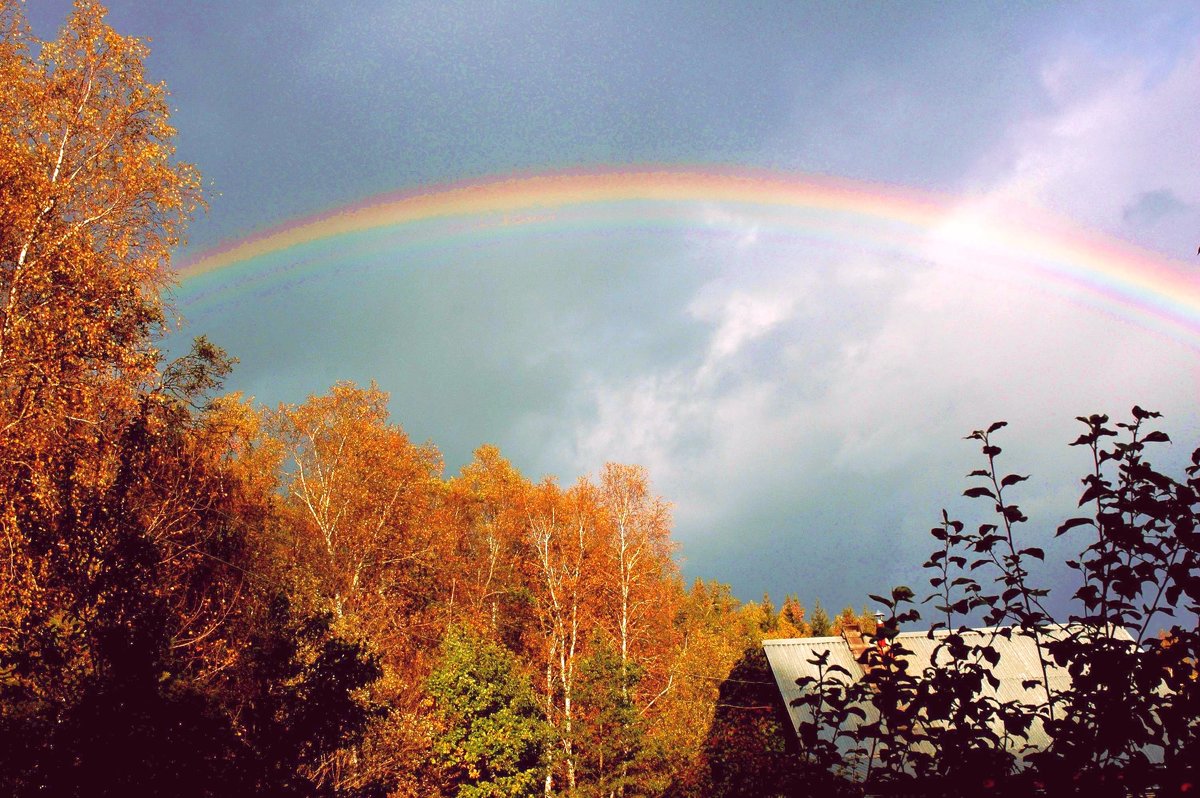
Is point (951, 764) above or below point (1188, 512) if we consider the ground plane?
below

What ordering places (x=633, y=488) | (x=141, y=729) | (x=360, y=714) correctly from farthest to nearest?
(x=633, y=488) < (x=360, y=714) < (x=141, y=729)

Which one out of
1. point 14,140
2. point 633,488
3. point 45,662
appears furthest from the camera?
point 633,488

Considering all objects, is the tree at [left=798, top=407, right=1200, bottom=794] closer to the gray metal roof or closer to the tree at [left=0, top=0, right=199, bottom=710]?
the tree at [left=0, top=0, right=199, bottom=710]

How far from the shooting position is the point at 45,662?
27.6 ft

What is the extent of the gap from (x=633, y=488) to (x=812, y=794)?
88.2 ft

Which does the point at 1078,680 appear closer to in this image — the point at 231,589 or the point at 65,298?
the point at 65,298

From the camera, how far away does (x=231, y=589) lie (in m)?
18.2

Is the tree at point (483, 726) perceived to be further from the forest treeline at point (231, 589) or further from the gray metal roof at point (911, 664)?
the gray metal roof at point (911, 664)

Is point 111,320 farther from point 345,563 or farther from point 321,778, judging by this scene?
point 345,563

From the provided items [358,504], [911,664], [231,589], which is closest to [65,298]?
[231,589]

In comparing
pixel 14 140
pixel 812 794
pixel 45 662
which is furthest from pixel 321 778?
pixel 812 794

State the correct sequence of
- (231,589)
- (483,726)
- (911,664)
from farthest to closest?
1. (911,664)
2. (483,726)
3. (231,589)

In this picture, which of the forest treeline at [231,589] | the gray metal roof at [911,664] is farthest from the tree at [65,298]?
the gray metal roof at [911,664]

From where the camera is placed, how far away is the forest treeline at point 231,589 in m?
8.66
